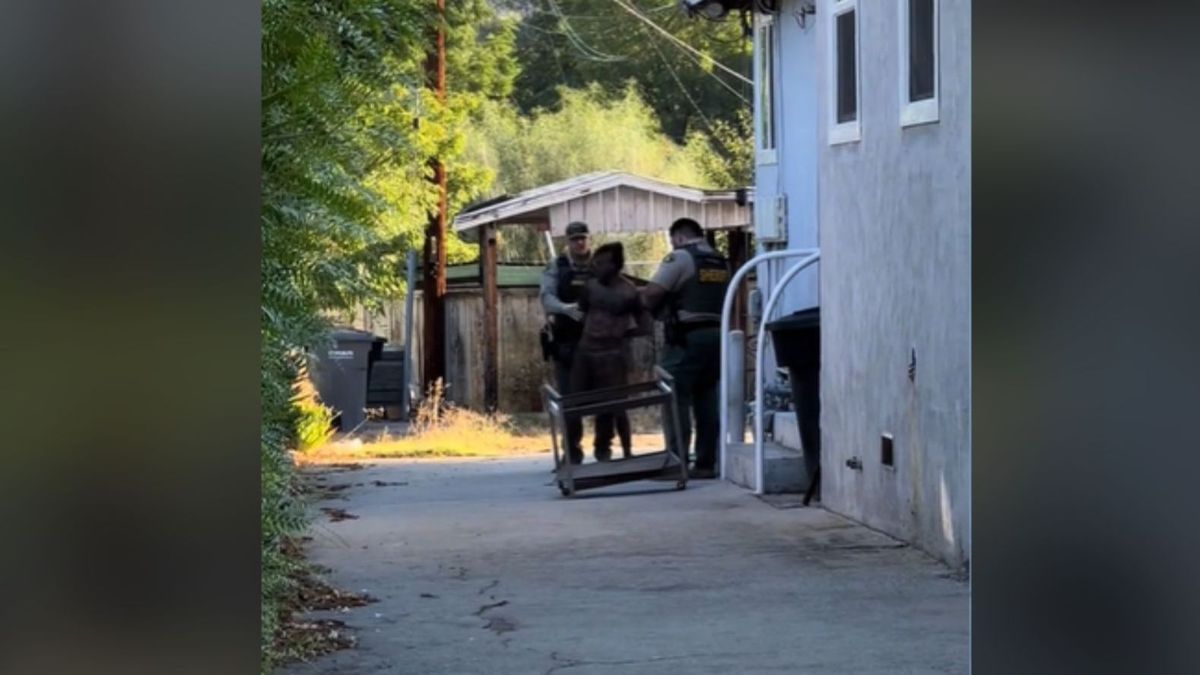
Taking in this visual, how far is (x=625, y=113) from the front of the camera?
3756 centimetres

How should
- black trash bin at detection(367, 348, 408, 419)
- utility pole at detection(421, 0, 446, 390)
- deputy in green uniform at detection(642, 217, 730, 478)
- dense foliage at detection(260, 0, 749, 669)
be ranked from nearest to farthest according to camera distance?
dense foliage at detection(260, 0, 749, 669), deputy in green uniform at detection(642, 217, 730, 478), utility pole at detection(421, 0, 446, 390), black trash bin at detection(367, 348, 408, 419)

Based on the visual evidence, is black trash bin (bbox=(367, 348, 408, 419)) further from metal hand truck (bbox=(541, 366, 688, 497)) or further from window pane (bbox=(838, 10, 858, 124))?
window pane (bbox=(838, 10, 858, 124))

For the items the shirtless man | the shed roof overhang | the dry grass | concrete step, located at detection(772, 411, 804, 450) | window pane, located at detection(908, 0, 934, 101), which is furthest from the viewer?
the shed roof overhang

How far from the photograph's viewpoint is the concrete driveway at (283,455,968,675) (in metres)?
6.85

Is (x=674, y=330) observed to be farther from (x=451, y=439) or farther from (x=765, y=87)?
(x=451, y=439)

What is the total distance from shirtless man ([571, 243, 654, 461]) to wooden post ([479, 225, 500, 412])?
9375 mm

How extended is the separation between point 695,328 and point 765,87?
4.47 metres

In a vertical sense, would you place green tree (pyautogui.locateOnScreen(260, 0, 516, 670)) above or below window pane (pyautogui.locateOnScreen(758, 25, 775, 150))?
below

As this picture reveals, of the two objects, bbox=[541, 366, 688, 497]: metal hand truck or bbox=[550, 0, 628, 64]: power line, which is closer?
bbox=[541, 366, 688, 497]: metal hand truck
